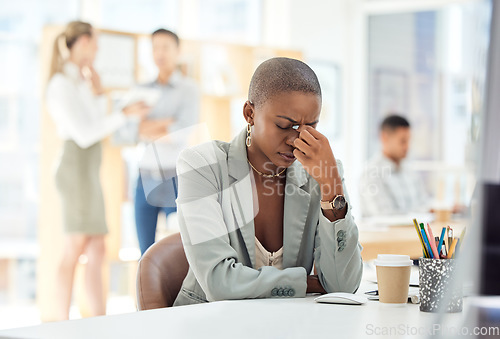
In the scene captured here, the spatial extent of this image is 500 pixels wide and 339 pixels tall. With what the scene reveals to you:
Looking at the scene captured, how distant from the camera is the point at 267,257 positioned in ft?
5.23

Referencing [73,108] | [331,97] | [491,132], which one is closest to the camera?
[491,132]

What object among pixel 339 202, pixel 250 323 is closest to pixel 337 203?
pixel 339 202

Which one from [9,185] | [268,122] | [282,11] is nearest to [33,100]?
[9,185]

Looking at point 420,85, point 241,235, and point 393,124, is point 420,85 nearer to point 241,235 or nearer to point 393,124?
point 393,124

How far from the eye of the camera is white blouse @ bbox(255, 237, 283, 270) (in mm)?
1589

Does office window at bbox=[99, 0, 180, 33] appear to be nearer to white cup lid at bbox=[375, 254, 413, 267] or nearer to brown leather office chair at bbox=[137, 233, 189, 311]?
brown leather office chair at bbox=[137, 233, 189, 311]

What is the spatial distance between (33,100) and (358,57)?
336 cm

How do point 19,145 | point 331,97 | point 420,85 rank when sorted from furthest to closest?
point 420,85 → point 331,97 → point 19,145

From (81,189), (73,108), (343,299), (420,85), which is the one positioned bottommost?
(81,189)

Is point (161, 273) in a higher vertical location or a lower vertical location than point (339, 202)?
lower

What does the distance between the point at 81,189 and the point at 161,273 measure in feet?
8.32

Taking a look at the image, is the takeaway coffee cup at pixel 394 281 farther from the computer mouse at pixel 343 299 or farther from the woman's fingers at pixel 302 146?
the woman's fingers at pixel 302 146

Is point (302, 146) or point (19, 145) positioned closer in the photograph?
point (302, 146)

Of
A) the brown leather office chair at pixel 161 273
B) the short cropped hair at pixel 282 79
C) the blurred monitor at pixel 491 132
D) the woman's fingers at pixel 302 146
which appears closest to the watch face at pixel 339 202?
the woman's fingers at pixel 302 146
